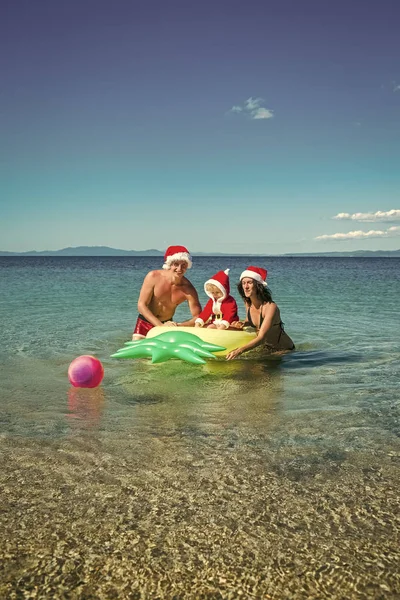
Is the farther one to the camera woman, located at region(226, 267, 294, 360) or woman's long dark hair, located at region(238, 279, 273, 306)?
woman's long dark hair, located at region(238, 279, 273, 306)

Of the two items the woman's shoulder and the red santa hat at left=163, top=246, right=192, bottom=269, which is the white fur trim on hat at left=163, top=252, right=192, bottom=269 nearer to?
the red santa hat at left=163, top=246, right=192, bottom=269

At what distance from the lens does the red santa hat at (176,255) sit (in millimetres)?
6648

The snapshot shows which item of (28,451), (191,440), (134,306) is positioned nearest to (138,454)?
(191,440)

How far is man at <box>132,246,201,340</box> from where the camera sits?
263 inches

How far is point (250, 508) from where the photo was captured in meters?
2.62

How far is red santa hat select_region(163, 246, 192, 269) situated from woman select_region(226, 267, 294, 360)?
0.79m

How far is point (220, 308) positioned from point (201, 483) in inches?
150

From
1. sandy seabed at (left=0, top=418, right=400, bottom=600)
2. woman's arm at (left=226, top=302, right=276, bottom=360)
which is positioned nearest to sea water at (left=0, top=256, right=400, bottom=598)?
sandy seabed at (left=0, top=418, right=400, bottom=600)

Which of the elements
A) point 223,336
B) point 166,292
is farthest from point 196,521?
point 166,292

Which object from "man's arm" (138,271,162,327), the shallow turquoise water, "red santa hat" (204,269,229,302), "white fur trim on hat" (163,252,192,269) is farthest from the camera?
"man's arm" (138,271,162,327)

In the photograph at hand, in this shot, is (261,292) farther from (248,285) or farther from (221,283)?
(221,283)

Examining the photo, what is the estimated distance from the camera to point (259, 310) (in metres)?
→ 6.40

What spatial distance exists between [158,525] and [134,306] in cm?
1190

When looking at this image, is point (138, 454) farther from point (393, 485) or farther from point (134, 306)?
point (134, 306)
